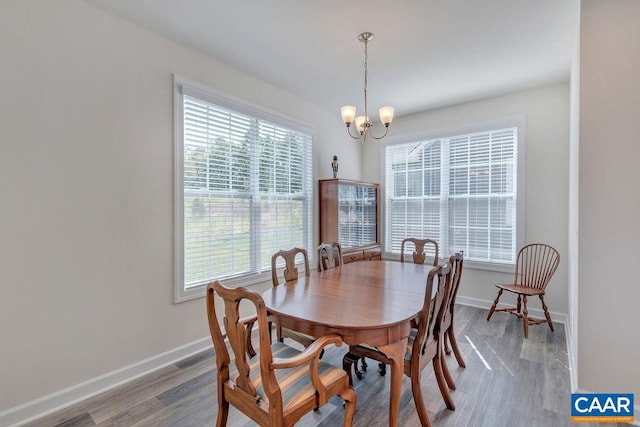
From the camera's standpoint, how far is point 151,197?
2.52 meters

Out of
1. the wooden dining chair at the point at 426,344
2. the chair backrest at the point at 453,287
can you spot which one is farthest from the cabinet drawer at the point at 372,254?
the wooden dining chair at the point at 426,344

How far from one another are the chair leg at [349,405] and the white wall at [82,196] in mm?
1808

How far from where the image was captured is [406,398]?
7.00ft

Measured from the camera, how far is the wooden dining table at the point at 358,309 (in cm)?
157

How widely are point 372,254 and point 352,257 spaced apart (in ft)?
1.72

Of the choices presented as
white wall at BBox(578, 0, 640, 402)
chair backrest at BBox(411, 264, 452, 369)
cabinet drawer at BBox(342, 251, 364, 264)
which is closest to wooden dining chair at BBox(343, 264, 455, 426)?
chair backrest at BBox(411, 264, 452, 369)

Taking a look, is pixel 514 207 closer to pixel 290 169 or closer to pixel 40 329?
pixel 290 169

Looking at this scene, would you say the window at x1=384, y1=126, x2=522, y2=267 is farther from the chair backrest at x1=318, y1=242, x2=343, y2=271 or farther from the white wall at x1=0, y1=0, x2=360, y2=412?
the white wall at x1=0, y1=0, x2=360, y2=412

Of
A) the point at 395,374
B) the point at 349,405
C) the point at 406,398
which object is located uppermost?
the point at 395,374

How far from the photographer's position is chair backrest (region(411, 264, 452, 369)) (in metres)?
1.72

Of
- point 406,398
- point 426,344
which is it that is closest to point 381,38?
point 426,344

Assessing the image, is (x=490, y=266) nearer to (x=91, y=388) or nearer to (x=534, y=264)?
(x=534, y=264)

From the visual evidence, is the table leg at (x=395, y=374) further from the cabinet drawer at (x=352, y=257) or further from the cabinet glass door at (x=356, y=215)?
the cabinet glass door at (x=356, y=215)

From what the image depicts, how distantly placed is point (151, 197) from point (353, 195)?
2.72m
